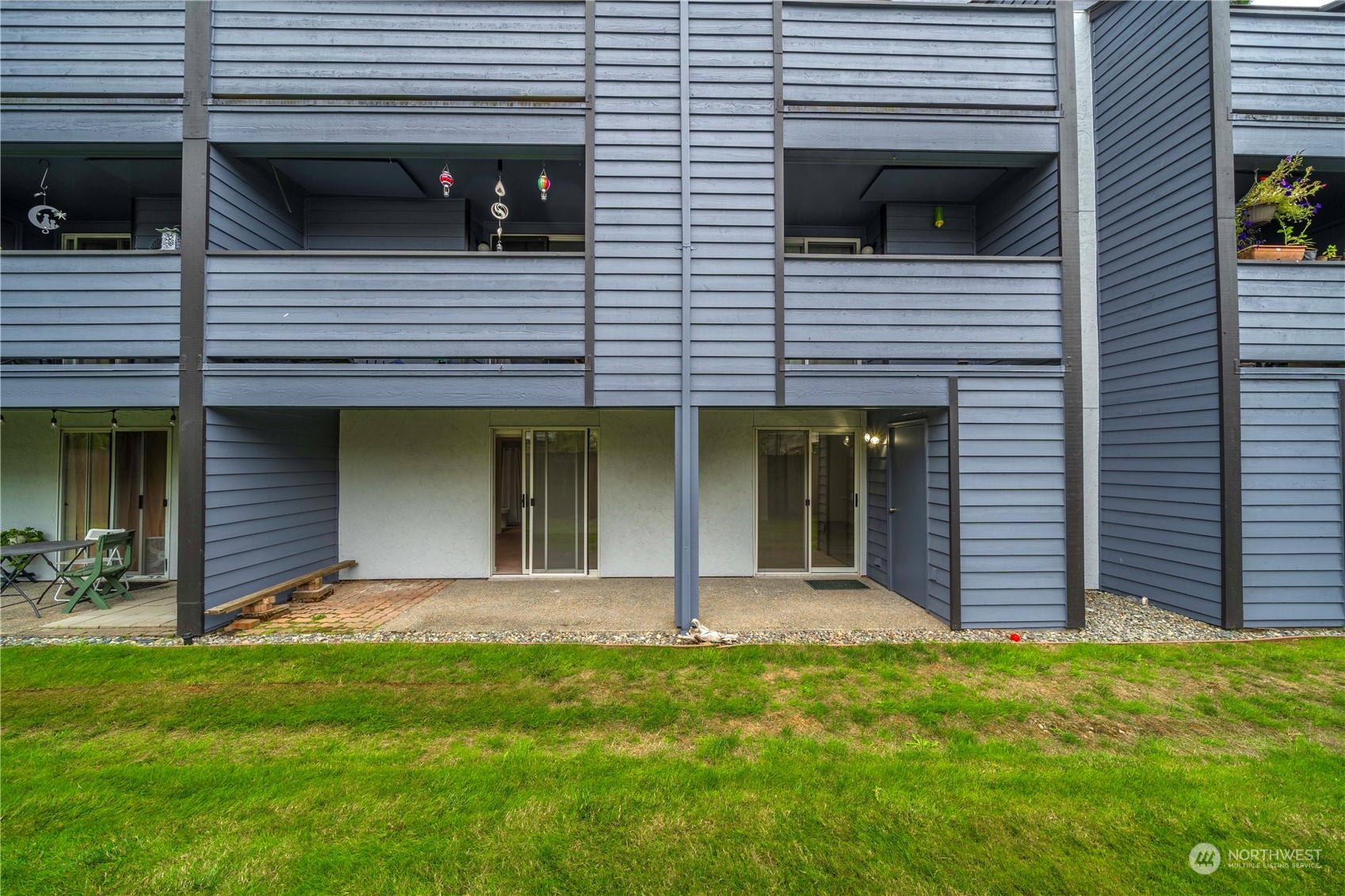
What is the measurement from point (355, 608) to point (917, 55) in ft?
27.2

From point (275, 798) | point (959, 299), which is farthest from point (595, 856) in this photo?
point (959, 299)

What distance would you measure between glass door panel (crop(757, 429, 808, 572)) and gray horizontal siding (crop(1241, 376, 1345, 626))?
4345 millimetres

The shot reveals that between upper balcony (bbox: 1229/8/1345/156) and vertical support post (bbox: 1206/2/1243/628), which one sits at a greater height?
upper balcony (bbox: 1229/8/1345/156)

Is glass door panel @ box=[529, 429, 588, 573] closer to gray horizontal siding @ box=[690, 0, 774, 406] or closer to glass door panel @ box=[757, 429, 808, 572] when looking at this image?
glass door panel @ box=[757, 429, 808, 572]

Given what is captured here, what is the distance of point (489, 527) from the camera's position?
22.5 feet

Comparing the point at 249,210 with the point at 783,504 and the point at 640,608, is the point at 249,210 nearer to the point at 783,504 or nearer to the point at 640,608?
the point at 640,608

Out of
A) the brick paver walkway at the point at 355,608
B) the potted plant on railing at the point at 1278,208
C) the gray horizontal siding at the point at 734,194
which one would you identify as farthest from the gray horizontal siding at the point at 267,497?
the potted plant on railing at the point at 1278,208

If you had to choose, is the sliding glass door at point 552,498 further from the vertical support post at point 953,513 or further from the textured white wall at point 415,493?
the vertical support post at point 953,513

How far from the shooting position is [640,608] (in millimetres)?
5598

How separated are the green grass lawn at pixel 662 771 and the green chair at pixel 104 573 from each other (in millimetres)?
1646

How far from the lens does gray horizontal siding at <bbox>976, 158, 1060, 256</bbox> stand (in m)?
5.20

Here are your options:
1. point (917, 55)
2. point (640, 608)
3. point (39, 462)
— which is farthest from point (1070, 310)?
point (39, 462)

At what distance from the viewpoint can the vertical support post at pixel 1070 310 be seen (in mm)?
4949

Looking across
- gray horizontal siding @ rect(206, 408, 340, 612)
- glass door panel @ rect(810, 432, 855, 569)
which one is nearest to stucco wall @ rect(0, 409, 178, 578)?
gray horizontal siding @ rect(206, 408, 340, 612)
